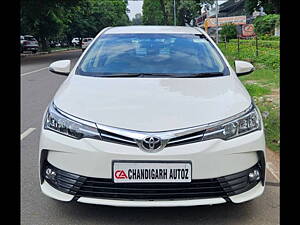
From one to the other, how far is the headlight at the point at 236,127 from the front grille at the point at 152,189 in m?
0.31

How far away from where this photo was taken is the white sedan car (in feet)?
10.1

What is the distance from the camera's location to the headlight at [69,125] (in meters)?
3.20

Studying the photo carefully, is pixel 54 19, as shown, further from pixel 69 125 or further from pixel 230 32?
pixel 69 125

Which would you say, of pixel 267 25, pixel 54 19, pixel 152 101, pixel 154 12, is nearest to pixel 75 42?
pixel 54 19

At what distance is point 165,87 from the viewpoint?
3.80 m

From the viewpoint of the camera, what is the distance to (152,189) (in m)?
3.12

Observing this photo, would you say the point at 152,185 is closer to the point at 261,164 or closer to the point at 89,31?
the point at 261,164

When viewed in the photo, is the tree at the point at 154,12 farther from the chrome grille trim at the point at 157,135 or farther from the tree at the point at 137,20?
the chrome grille trim at the point at 157,135

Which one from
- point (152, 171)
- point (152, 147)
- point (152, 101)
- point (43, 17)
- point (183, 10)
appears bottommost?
point (152, 171)

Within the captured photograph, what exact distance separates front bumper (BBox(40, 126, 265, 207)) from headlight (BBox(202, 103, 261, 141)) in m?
0.05

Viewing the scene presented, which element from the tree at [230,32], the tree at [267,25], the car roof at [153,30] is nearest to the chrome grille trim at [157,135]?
the car roof at [153,30]

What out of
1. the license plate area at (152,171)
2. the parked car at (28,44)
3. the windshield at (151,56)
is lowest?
the license plate area at (152,171)

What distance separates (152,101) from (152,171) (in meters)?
0.65
